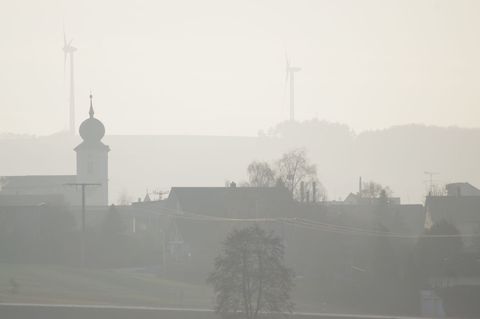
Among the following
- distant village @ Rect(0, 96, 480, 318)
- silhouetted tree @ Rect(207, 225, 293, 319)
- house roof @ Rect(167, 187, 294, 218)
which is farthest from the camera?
house roof @ Rect(167, 187, 294, 218)

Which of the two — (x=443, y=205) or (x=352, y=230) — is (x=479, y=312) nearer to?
(x=352, y=230)

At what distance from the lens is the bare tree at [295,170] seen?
291ft

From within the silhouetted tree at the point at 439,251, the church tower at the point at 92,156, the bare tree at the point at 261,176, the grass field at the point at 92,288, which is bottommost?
the grass field at the point at 92,288

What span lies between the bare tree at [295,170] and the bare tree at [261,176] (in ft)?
3.08

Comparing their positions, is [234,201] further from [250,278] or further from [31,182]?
[31,182]

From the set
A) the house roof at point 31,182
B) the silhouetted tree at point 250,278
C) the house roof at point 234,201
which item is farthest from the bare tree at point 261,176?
the silhouetted tree at point 250,278

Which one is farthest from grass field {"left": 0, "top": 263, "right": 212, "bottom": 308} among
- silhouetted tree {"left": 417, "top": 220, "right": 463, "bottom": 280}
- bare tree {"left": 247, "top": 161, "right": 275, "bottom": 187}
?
bare tree {"left": 247, "top": 161, "right": 275, "bottom": 187}

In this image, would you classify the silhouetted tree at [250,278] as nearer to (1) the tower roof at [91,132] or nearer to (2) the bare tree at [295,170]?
(2) the bare tree at [295,170]

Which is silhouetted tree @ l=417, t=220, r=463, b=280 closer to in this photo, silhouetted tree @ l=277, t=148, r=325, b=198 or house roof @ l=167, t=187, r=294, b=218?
house roof @ l=167, t=187, r=294, b=218

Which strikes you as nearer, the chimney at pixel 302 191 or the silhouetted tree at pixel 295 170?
the chimney at pixel 302 191

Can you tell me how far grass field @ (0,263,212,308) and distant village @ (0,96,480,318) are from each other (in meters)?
4.73

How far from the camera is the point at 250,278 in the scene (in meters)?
31.4

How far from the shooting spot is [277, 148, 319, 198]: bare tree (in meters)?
88.6

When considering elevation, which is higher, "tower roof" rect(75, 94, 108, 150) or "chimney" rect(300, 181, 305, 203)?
"tower roof" rect(75, 94, 108, 150)
